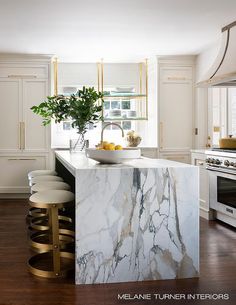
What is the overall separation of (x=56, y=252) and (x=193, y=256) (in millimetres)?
933

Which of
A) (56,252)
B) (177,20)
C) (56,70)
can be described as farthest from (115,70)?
(56,252)

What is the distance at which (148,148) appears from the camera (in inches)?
247

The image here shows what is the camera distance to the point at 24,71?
620 cm

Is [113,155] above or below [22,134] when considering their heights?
below

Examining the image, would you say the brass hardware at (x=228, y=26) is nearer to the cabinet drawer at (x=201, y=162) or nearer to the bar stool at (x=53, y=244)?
the cabinet drawer at (x=201, y=162)

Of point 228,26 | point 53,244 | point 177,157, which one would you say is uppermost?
point 228,26

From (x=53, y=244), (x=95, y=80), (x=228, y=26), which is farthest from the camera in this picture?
(x=95, y=80)

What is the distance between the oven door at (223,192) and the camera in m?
4.20

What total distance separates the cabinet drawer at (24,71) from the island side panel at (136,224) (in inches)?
157

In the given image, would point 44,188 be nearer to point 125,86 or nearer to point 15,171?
point 15,171

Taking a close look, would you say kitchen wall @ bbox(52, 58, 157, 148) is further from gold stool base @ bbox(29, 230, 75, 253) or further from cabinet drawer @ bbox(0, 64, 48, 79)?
gold stool base @ bbox(29, 230, 75, 253)

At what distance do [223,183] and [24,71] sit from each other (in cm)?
350

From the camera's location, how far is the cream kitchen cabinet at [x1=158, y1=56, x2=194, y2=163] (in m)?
6.30

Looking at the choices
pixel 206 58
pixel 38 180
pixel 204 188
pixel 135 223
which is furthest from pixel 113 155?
pixel 206 58
